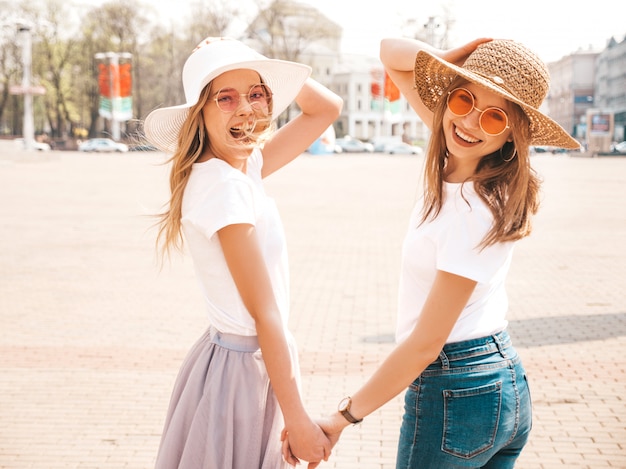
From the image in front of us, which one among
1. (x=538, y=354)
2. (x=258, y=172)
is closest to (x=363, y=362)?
(x=538, y=354)

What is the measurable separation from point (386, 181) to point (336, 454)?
955 inches

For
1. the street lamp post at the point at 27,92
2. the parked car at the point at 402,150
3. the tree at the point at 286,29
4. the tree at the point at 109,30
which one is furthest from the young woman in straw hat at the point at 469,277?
the tree at the point at 109,30

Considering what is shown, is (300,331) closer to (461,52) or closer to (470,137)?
(461,52)

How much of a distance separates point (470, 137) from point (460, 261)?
13.3 inches

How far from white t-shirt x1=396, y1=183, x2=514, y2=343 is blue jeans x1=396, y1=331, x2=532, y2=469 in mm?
56

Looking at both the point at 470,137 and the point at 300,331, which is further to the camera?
the point at 300,331

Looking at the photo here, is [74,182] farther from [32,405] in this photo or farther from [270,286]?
[270,286]

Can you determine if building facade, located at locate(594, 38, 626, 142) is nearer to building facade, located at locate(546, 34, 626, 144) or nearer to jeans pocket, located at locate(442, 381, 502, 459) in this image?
building facade, located at locate(546, 34, 626, 144)

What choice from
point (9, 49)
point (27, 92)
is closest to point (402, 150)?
point (27, 92)

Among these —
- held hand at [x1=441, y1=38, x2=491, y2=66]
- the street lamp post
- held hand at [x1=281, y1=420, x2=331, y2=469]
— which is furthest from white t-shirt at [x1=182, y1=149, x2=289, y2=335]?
the street lamp post

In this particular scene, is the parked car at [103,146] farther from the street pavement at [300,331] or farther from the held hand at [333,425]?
the held hand at [333,425]

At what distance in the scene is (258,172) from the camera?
2.25 meters

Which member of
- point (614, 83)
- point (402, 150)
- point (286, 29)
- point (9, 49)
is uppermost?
→ point (286, 29)

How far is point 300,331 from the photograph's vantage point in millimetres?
6664
